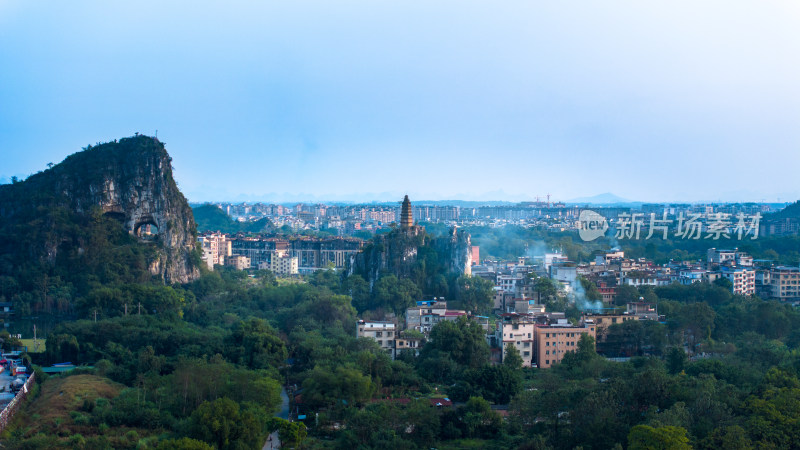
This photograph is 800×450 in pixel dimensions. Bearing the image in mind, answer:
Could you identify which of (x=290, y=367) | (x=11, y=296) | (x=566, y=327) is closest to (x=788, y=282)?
(x=566, y=327)

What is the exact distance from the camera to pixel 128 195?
35.3m

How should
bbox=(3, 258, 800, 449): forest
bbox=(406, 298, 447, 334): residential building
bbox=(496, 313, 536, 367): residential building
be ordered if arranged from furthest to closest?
bbox=(406, 298, 447, 334): residential building
bbox=(496, 313, 536, 367): residential building
bbox=(3, 258, 800, 449): forest

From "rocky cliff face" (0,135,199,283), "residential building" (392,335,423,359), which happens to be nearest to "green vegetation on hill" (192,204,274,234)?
"rocky cliff face" (0,135,199,283)

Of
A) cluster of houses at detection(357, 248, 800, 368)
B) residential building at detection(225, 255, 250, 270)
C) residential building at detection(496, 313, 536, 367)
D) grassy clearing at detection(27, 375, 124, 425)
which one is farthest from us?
residential building at detection(225, 255, 250, 270)

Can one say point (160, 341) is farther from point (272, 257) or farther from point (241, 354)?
point (272, 257)

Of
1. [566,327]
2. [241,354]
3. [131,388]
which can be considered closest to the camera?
[131,388]

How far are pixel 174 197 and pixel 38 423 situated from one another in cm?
2226

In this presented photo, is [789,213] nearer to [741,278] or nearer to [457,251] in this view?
[741,278]

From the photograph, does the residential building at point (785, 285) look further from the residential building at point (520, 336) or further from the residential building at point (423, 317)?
the residential building at point (520, 336)

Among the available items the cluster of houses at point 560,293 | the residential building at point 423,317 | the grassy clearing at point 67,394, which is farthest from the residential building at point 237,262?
the grassy clearing at point 67,394

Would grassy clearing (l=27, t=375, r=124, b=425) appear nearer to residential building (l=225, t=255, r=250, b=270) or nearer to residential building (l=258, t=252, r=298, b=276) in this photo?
residential building (l=225, t=255, r=250, b=270)

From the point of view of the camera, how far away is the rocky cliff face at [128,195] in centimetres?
3375

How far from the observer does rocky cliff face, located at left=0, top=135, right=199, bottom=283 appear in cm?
3375

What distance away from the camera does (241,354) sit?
66.2ft
